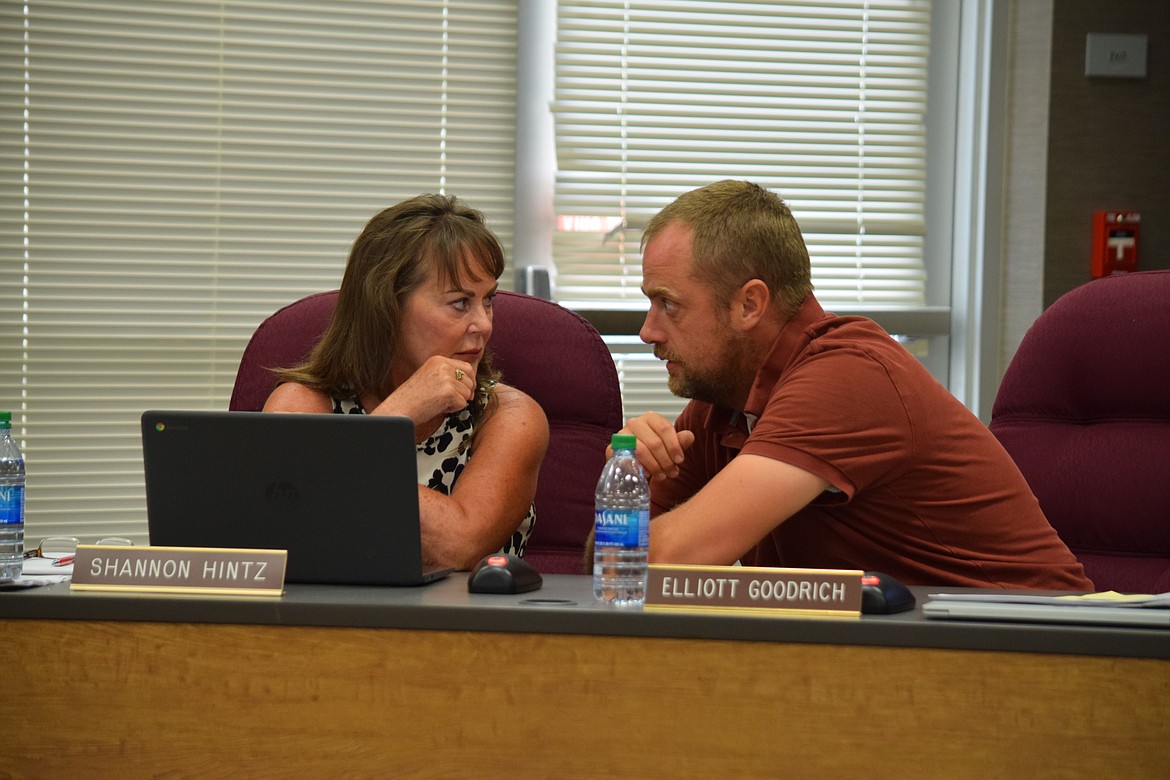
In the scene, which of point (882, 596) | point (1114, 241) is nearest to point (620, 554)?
point (882, 596)

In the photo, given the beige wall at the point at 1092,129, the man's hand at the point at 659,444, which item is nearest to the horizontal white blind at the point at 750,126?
the beige wall at the point at 1092,129

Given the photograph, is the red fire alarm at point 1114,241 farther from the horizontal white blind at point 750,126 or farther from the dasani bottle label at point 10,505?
the dasani bottle label at point 10,505

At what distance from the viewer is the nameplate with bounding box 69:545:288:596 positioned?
4.09 ft

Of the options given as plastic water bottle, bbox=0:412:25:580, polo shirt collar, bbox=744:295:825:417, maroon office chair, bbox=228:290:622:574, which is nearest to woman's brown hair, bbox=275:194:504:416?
maroon office chair, bbox=228:290:622:574

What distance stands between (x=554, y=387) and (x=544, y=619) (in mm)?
1026

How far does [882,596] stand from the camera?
115cm

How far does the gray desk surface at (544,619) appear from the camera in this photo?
1071 mm

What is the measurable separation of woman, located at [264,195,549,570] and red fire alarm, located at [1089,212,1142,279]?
1.57 m

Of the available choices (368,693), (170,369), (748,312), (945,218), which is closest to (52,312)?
(170,369)

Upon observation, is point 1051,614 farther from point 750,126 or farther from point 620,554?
point 750,126

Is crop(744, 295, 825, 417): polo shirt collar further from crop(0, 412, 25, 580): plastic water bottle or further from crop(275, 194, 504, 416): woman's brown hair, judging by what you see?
crop(0, 412, 25, 580): plastic water bottle

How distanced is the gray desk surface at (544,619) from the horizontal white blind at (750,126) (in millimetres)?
1876

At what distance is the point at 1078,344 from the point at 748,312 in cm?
66

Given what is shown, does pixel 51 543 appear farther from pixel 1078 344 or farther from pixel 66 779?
pixel 1078 344
